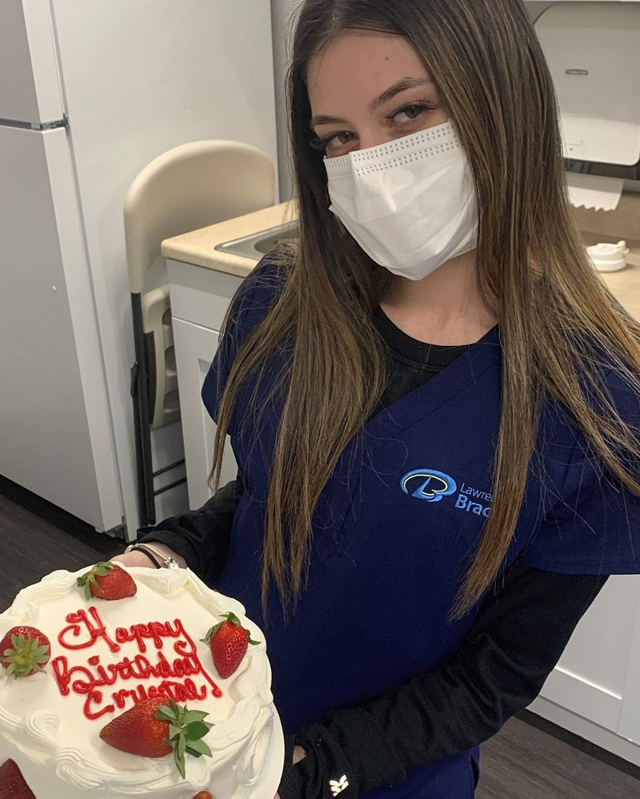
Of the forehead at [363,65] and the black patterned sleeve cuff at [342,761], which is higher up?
the forehead at [363,65]

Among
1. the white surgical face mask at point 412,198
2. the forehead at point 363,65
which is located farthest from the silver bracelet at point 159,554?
the forehead at point 363,65

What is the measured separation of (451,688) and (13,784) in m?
0.45

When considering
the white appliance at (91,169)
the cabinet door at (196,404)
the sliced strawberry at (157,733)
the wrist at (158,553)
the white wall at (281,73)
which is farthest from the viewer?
the white wall at (281,73)

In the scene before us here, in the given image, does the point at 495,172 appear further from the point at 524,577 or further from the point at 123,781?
the point at 123,781

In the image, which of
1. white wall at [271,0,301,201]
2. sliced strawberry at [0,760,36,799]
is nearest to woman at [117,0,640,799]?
sliced strawberry at [0,760,36,799]

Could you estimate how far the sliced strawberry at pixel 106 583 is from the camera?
2.44 feet

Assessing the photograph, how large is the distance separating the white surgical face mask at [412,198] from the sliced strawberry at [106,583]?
1.42 feet

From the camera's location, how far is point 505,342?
0.79 m

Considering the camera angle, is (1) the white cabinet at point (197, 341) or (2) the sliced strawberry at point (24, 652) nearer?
(2) the sliced strawberry at point (24, 652)

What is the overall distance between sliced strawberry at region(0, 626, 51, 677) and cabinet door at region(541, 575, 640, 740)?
107 centimetres

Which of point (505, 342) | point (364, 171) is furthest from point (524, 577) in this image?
point (364, 171)

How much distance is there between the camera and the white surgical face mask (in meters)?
0.78

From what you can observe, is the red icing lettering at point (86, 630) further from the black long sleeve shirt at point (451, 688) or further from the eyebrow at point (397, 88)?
the eyebrow at point (397, 88)

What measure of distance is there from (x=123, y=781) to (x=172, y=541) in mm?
394
